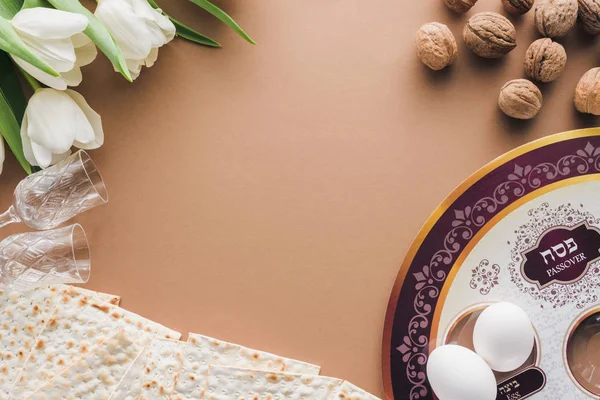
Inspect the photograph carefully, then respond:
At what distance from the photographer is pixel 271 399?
3.99 feet

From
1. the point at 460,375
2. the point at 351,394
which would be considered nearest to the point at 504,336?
the point at 460,375

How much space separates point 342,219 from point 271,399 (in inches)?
16.2

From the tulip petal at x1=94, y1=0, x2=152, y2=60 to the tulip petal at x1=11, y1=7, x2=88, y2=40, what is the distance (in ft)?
0.30

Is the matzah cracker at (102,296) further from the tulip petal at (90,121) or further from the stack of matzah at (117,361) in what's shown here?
the tulip petal at (90,121)

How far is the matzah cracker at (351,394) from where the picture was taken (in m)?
1.21

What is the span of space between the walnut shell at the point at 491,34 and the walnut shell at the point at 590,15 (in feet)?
0.49

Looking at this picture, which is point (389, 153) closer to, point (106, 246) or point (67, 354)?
point (106, 246)

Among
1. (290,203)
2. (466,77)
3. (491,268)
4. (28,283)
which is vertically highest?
(466,77)

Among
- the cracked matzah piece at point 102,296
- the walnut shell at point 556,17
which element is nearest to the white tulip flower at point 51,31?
the cracked matzah piece at point 102,296

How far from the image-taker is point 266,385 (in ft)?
3.99

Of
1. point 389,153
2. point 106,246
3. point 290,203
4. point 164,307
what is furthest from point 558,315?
point 106,246

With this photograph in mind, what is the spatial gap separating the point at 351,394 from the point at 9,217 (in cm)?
80

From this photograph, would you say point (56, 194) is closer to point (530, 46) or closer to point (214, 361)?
point (214, 361)

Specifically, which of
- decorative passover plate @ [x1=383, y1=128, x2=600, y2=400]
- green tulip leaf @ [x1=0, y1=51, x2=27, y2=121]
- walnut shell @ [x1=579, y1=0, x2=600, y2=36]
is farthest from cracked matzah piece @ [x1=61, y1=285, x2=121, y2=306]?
walnut shell @ [x1=579, y1=0, x2=600, y2=36]
